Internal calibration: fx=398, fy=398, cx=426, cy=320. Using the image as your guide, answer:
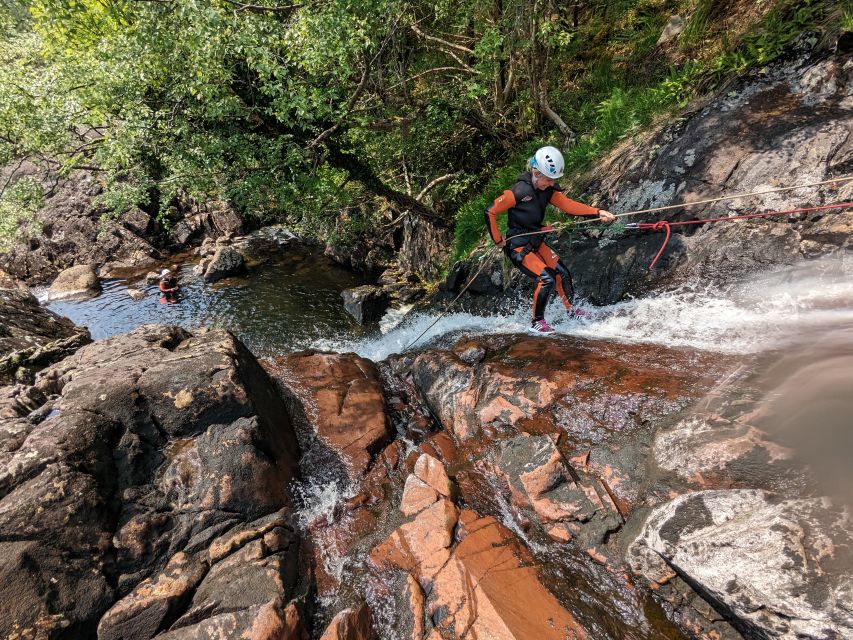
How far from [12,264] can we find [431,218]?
23.3m

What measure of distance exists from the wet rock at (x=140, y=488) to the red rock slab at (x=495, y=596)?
64.7 inches

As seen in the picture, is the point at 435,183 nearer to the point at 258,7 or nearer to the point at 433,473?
the point at 258,7

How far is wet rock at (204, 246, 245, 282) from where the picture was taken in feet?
54.5

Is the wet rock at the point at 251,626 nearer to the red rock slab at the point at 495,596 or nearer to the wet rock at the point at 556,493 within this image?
the red rock slab at the point at 495,596

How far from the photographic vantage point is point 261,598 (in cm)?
390

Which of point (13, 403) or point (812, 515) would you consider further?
point (13, 403)

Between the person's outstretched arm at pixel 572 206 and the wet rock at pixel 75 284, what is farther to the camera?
the wet rock at pixel 75 284

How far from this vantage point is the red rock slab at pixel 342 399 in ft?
20.0

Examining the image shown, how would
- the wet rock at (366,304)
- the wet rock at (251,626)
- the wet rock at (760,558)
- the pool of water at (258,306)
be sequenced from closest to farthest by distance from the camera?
the wet rock at (760,558), the wet rock at (251,626), the pool of water at (258,306), the wet rock at (366,304)

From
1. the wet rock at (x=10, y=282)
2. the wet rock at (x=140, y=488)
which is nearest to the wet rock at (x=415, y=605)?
the wet rock at (x=140, y=488)

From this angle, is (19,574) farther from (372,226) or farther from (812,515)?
(372,226)

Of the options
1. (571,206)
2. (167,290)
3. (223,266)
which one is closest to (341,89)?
(571,206)

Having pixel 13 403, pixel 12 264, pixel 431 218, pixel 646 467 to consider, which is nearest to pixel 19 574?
pixel 13 403

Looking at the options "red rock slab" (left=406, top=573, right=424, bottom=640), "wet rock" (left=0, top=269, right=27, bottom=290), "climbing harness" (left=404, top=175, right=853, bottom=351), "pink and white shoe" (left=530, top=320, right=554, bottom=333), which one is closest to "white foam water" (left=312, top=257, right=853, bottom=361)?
"pink and white shoe" (left=530, top=320, right=554, bottom=333)
